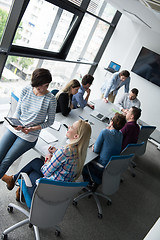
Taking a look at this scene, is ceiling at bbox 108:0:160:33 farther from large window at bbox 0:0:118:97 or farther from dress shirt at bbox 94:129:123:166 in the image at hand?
dress shirt at bbox 94:129:123:166

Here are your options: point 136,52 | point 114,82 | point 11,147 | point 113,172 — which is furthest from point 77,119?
point 136,52

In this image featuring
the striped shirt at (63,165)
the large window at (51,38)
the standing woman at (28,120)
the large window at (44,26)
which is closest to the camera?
the striped shirt at (63,165)

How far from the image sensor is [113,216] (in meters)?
3.66

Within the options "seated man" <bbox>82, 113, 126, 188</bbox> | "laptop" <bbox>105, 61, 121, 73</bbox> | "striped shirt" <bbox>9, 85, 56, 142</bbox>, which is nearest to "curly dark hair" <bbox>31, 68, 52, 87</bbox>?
"striped shirt" <bbox>9, 85, 56, 142</bbox>

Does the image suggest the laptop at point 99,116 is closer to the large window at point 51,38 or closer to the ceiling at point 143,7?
the large window at point 51,38

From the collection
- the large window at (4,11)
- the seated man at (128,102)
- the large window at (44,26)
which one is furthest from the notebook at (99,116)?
the large window at (4,11)

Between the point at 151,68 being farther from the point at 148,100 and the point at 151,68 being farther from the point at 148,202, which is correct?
the point at 148,202

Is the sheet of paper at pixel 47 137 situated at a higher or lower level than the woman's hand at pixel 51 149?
lower

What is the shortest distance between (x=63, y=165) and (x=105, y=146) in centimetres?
104

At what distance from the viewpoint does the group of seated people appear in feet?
7.91

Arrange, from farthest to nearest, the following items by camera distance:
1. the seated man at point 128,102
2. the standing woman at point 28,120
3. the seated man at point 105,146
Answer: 1. the seated man at point 128,102
2. the seated man at point 105,146
3. the standing woman at point 28,120

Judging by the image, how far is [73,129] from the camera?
2463 mm

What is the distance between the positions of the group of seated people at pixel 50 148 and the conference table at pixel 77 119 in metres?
0.09

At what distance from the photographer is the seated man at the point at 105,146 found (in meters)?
3.29
